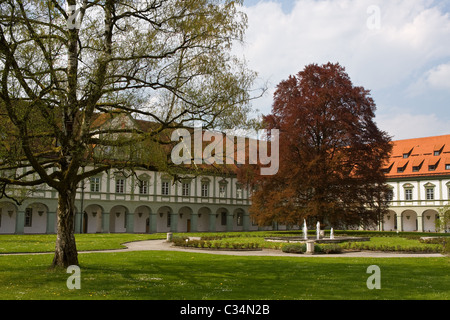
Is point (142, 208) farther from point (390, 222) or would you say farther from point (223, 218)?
point (390, 222)

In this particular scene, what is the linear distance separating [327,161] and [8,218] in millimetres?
27754

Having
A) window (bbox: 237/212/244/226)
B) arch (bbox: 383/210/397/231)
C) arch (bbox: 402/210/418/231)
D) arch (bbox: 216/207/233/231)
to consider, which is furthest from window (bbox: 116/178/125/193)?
arch (bbox: 402/210/418/231)

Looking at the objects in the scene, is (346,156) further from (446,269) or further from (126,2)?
(126,2)

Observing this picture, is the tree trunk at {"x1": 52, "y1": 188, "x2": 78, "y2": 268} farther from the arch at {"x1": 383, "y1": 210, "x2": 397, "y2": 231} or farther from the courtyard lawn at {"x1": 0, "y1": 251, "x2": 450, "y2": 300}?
the arch at {"x1": 383, "y1": 210, "x2": 397, "y2": 231}

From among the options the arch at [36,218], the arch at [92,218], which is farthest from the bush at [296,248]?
the arch at [36,218]

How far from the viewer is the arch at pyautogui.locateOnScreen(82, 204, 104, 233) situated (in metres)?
44.5

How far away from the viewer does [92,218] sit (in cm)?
4519

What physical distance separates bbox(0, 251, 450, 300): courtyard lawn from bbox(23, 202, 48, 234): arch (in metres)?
25.2

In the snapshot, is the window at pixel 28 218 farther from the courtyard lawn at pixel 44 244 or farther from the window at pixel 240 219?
the window at pixel 240 219

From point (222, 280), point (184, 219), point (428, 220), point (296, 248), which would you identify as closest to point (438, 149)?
point (428, 220)

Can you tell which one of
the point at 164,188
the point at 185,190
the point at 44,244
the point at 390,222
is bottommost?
the point at 44,244

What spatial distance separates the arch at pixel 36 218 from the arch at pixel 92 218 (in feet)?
12.8

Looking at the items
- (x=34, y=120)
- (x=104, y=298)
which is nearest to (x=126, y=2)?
(x=34, y=120)

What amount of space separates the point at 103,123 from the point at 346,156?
26342 mm
